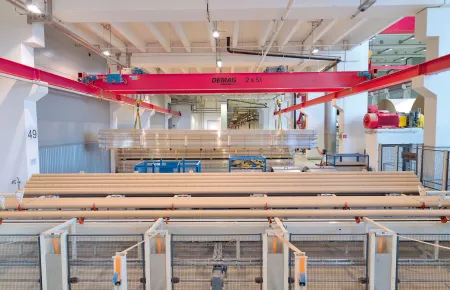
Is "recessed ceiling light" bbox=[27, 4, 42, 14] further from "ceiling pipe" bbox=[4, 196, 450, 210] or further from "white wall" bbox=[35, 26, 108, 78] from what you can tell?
"ceiling pipe" bbox=[4, 196, 450, 210]

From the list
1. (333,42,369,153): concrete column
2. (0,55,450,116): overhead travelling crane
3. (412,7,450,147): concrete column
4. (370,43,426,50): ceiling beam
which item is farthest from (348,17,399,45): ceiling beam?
(370,43,426,50): ceiling beam

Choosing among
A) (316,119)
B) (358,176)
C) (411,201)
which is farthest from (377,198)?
(316,119)

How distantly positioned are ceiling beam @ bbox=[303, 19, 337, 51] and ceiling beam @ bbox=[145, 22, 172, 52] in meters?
4.78

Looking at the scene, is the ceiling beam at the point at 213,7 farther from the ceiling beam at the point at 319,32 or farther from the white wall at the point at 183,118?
the white wall at the point at 183,118

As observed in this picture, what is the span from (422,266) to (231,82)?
474 centimetres

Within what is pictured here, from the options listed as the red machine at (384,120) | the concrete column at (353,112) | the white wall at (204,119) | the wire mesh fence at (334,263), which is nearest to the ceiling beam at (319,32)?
the concrete column at (353,112)

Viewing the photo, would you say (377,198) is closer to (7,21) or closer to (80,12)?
(80,12)

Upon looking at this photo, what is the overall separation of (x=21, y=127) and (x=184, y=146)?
13.9 ft

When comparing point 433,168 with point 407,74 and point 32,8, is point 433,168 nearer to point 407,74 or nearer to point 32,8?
point 407,74

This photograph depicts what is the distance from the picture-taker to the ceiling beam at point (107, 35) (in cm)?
686

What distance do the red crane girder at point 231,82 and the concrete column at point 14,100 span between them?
1396 millimetres

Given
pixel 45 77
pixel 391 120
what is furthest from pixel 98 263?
pixel 391 120

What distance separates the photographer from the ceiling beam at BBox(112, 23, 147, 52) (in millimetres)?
6791

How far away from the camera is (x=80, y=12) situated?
16.3 ft
